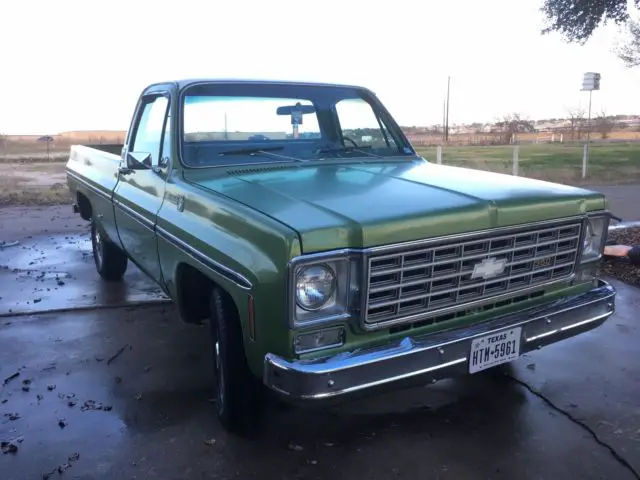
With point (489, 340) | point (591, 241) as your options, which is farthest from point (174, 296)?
point (591, 241)

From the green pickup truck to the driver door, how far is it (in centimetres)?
2

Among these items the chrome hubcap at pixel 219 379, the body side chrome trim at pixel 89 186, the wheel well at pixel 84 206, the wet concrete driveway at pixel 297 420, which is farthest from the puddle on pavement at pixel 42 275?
the chrome hubcap at pixel 219 379

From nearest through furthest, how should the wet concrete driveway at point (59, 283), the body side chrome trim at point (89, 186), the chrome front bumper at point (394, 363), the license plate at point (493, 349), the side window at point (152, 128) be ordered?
the chrome front bumper at point (394, 363) < the license plate at point (493, 349) < the side window at point (152, 128) < the body side chrome trim at point (89, 186) < the wet concrete driveway at point (59, 283)

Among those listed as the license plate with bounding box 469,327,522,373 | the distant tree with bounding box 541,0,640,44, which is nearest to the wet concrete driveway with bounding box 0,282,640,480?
the license plate with bounding box 469,327,522,373

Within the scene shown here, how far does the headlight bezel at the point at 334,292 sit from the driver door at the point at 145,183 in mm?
1691

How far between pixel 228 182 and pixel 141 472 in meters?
1.61

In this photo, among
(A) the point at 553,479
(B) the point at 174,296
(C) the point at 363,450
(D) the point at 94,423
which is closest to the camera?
(A) the point at 553,479

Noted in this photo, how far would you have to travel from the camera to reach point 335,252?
101 inches

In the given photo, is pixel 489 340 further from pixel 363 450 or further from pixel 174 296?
pixel 174 296

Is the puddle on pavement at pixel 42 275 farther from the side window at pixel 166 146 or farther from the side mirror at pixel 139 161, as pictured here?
the side window at pixel 166 146

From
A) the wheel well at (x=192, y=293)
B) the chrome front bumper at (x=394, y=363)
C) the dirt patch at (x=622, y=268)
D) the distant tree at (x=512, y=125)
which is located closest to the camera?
the chrome front bumper at (x=394, y=363)

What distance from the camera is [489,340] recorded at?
9.60 feet

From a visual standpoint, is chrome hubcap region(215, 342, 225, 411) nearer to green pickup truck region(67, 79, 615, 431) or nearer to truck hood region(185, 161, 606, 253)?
green pickup truck region(67, 79, 615, 431)

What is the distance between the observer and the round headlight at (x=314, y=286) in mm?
2559
